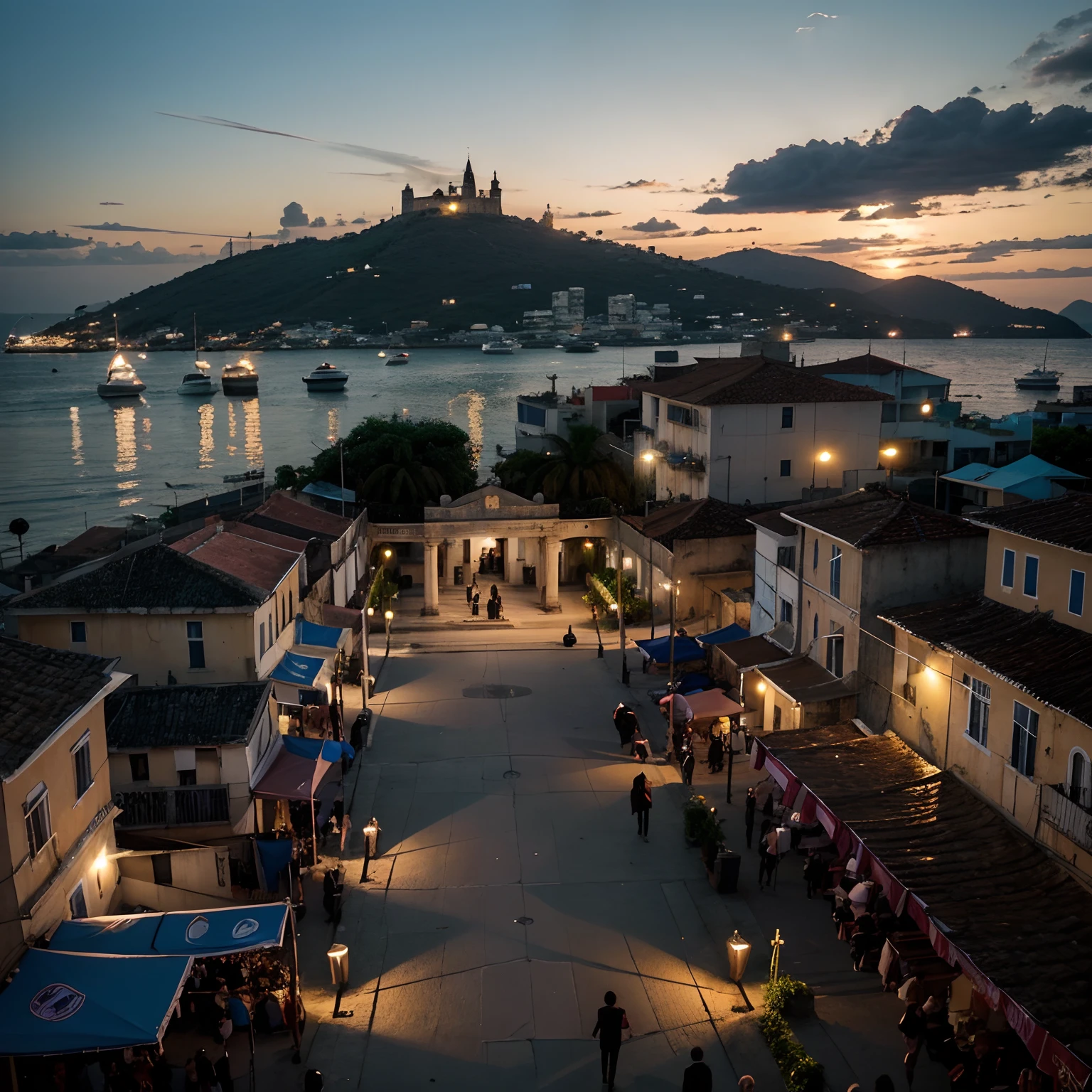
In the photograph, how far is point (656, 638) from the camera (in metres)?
31.7

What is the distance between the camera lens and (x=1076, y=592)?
16.7 meters

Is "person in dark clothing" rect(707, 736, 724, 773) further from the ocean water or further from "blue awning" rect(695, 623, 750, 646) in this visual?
Answer: the ocean water

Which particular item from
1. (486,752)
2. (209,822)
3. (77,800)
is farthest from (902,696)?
(77,800)

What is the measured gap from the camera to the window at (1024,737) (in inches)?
608

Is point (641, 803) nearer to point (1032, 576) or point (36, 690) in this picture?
point (1032, 576)

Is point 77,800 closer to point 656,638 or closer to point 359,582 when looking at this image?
point 656,638

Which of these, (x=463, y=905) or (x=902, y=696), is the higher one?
(x=902, y=696)

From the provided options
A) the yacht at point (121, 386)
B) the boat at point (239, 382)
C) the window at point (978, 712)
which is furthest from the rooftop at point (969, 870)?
the yacht at point (121, 386)

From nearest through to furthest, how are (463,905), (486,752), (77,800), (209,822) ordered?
(77,800) < (463,905) < (209,822) < (486,752)

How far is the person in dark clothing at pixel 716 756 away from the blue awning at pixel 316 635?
10.1 meters

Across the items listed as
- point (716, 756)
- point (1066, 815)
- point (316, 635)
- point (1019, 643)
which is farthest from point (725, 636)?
point (1066, 815)

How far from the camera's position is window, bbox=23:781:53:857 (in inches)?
533

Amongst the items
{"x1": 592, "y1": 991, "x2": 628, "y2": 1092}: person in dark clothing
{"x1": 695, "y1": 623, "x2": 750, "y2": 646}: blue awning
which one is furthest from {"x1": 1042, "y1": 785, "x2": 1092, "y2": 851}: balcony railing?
{"x1": 695, "y1": 623, "x2": 750, "y2": 646}: blue awning

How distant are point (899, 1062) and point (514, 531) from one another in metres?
29.3
